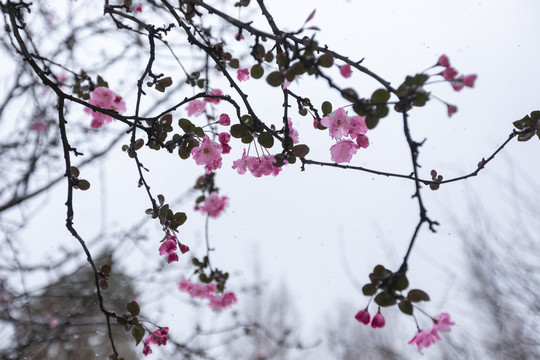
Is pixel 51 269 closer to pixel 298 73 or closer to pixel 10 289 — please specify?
pixel 10 289

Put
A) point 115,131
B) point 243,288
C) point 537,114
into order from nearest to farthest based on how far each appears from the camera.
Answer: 1. point 537,114
2. point 115,131
3. point 243,288

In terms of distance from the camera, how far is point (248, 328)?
12.1 feet

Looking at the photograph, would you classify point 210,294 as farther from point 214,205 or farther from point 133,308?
point 133,308

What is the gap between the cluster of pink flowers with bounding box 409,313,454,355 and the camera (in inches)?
44.9

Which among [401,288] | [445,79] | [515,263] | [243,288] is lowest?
[401,288]

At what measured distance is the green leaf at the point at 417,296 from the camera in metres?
0.98

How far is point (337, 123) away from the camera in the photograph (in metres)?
1.46

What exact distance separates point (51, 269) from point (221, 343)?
5.09ft

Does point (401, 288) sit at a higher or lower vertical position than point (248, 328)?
lower

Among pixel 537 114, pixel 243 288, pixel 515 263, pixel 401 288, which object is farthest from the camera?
pixel 515 263

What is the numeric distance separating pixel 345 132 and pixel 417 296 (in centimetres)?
67

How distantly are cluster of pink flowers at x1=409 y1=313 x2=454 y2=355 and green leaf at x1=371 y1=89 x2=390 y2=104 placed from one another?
62 cm

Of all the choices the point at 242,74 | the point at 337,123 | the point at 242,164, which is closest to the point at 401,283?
the point at 337,123

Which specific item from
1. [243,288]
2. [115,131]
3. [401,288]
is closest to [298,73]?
A: [401,288]
